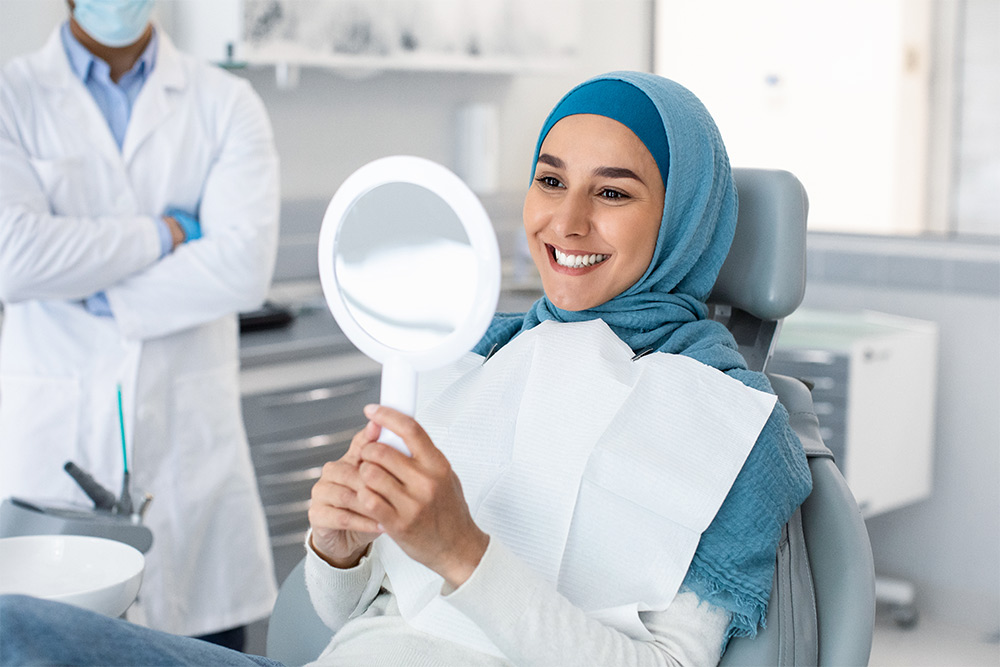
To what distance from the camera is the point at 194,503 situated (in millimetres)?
2168

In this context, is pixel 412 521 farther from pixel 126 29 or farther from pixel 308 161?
pixel 308 161

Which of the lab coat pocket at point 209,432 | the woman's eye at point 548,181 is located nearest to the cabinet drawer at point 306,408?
the lab coat pocket at point 209,432

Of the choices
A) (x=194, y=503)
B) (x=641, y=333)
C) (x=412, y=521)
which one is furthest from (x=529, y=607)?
(x=194, y=503)

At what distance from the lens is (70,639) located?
86cm

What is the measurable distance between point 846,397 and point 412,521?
7.59 ft

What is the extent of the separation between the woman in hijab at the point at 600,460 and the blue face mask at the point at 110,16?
1061 mm

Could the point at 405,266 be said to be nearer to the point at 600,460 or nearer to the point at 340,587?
the point at 600,460

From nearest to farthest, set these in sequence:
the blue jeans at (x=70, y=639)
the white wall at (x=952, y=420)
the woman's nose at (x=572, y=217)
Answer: the blue jeans at (x=70, y=639) → the woman's nose at (x=572, y=217) → the white wall at (x=952, y=420)

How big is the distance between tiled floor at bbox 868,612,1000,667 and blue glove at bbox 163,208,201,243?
214cm

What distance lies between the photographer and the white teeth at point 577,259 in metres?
1.31

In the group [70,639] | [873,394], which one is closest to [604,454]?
[70,639]

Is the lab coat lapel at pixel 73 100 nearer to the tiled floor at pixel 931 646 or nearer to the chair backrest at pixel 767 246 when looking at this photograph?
the chair backrest at pixel 767 246

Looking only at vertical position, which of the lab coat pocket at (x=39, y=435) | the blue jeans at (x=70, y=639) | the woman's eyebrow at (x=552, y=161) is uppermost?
the woman's eyebrow at (x=552, y=161)

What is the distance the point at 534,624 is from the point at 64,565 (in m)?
0.57
